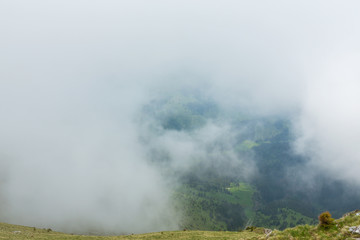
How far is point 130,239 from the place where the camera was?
213 feet

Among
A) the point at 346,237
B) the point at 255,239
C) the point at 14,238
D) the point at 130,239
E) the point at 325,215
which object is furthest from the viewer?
the point at 130,239

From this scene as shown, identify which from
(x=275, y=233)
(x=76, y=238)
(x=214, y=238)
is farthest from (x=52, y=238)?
(x=275, y=233)

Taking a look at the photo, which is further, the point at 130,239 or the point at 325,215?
the point at 130,239

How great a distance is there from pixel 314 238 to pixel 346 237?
4.07 metres

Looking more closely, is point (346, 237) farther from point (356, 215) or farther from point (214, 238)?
point (214, 238)

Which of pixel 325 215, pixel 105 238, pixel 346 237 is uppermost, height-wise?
pixel 325 215

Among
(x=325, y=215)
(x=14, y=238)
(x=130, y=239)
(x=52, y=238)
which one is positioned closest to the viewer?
(x=325, y=215)

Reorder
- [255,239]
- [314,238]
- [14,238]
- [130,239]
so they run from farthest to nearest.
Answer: [130,239] → [14,238] → [255,239] → [314,238]

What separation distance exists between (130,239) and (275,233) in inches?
1893

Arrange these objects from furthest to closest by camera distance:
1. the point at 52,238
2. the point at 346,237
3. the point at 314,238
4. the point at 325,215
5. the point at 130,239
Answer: the point at 130,239, the point at 52,238, the point at 325,215, the point at 314,238, the point at 346,237

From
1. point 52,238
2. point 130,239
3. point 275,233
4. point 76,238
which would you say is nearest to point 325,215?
point 275,233

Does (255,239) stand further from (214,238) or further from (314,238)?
(214,238)

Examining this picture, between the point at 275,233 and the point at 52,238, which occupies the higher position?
the point at 275,233

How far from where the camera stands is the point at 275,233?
34969mm
